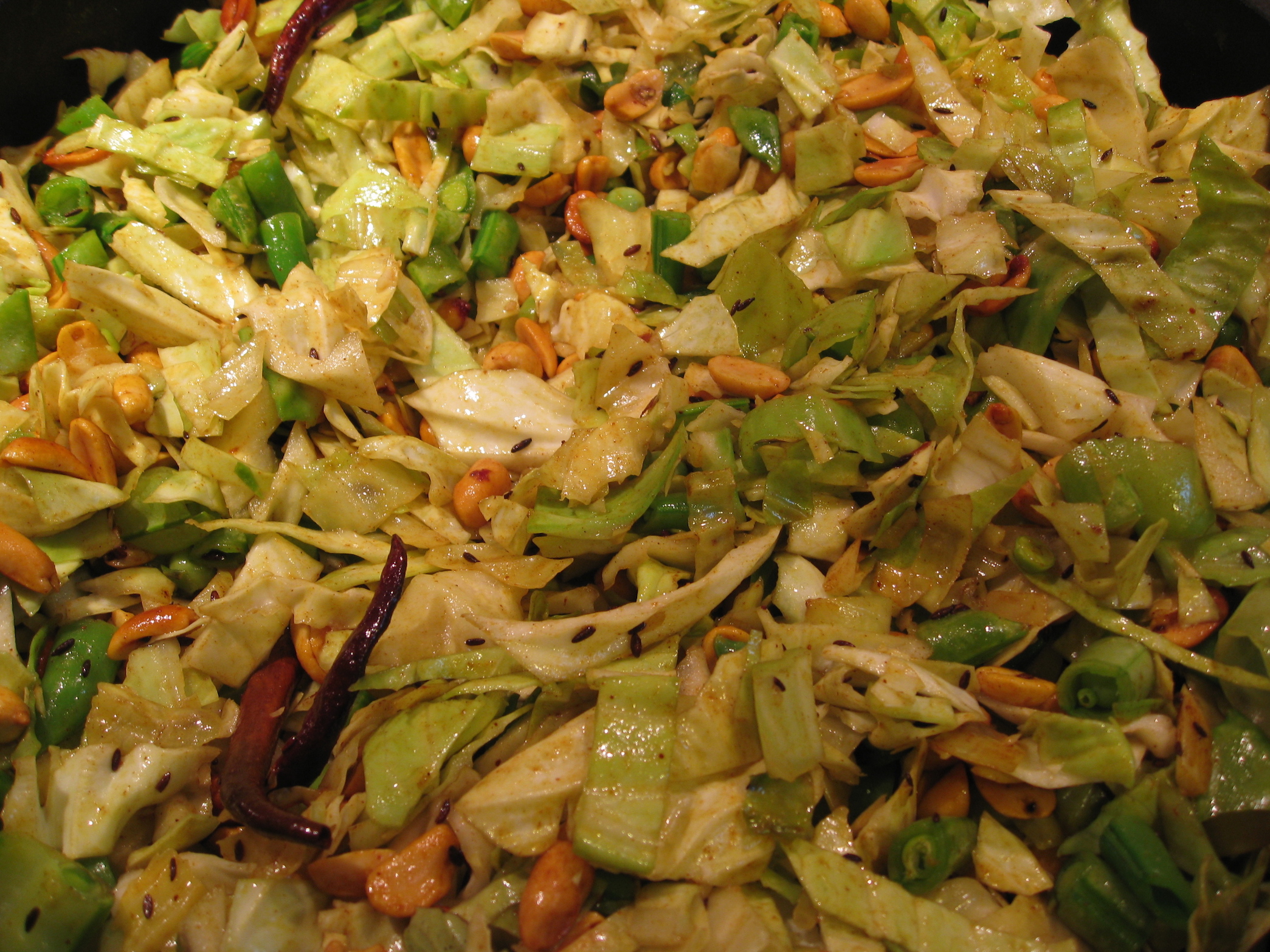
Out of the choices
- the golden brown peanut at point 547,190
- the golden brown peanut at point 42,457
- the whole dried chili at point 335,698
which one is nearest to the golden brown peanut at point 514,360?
the golden brown peanut at point 547,190

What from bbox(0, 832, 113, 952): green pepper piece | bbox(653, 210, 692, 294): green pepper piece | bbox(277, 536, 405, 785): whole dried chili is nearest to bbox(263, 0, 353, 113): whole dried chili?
bbox(653, 210, 692, 294): green pepper piece

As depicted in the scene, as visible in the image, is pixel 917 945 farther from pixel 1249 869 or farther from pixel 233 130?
pixel 233 130

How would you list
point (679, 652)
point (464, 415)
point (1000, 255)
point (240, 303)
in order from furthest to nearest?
point (240, 303)
point (464, 415)
point (1000, 255)
point (679, 652)

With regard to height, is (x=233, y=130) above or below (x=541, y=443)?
above

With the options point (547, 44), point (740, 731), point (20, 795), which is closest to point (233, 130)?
point (547, 44)

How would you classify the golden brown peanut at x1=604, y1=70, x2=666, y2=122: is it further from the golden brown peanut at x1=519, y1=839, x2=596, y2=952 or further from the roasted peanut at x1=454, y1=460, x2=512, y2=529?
the golden brown peanut at x1=519, y1=839, x2=596, y2=952
